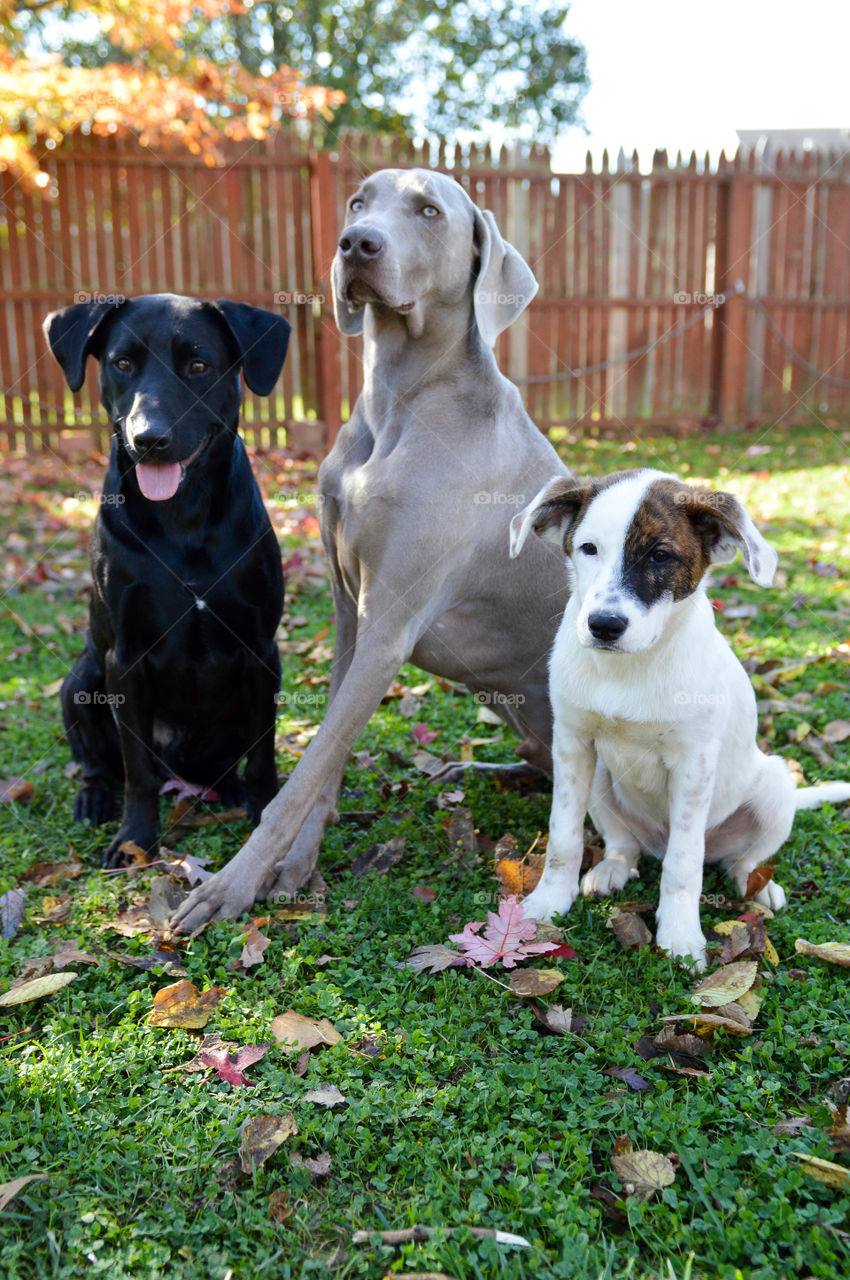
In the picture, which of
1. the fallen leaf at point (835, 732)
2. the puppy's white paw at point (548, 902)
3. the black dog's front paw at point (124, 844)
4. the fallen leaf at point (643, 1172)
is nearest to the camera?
the fallen leaf at point (643, 1172)

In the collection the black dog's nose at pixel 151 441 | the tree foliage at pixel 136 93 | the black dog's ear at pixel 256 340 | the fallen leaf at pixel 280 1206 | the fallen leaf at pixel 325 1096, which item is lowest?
the fallen leaf at pixel 280 1206

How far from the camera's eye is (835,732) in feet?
12.8

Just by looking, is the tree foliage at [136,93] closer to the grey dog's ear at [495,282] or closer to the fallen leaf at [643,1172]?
the grey dog's ear at [495,282]

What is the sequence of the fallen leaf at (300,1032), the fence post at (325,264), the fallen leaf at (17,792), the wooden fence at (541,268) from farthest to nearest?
1. the wooden fence at (541,268)
2. the fence post at (325,264)
3. the fallen leaf at (17,792)
4. the fallen leaf at (300,1032)

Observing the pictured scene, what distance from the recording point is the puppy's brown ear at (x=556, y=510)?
101 inches

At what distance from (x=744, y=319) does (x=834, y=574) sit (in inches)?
275

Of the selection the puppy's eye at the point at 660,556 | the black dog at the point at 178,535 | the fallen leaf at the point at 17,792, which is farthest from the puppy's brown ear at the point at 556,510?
the fallen leaf at the point at 17,792

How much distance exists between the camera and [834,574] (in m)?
6.00

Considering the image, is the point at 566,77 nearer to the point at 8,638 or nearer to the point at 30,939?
the point at 8,638

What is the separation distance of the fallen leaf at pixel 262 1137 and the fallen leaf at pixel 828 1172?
100cm

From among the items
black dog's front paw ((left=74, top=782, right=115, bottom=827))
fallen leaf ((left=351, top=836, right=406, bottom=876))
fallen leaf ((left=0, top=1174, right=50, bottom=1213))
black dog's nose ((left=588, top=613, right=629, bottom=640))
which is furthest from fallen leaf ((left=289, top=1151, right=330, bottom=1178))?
black dog's front paw ((left=74, top=782, right=115, bottom=827))

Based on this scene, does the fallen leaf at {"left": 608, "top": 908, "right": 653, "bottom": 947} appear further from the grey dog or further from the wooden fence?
the wooden fence

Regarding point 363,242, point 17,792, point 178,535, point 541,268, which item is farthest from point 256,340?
point 541,268

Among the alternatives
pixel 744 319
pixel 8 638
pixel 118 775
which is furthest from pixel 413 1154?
pixel 744 319
